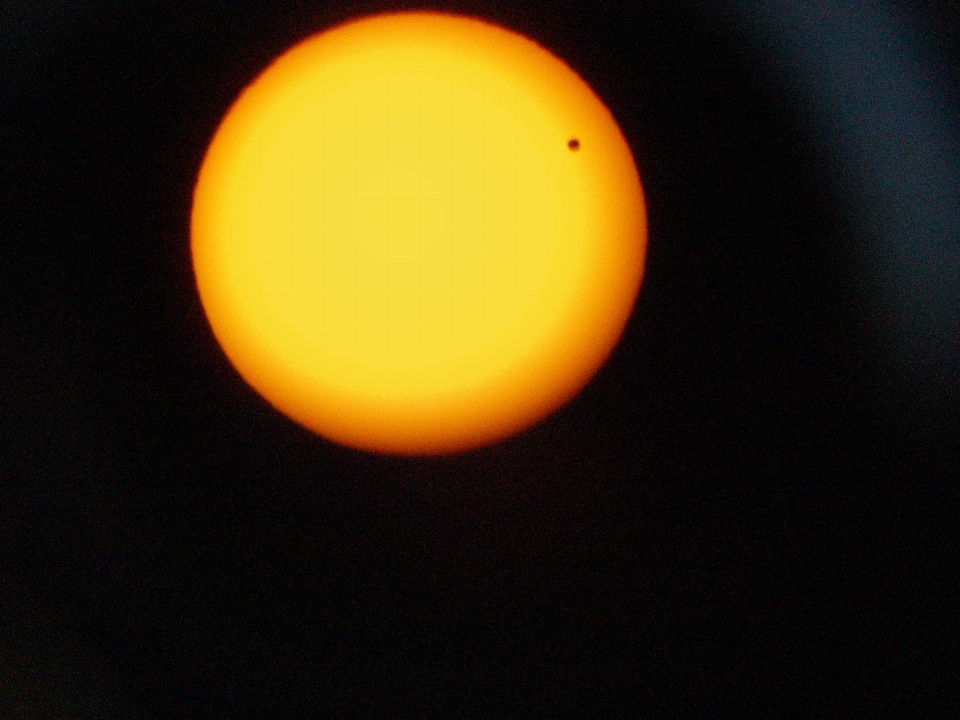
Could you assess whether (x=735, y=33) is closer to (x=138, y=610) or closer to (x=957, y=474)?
(x=957, y=474)

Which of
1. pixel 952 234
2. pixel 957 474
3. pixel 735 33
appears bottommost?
pixel 957 474

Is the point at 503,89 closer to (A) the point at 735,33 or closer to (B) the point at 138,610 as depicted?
(A) the point at 735,33

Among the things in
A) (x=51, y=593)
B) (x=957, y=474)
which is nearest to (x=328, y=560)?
(x=51, y=593)

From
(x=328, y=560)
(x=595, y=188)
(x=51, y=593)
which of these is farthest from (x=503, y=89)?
(x=51, y=593)

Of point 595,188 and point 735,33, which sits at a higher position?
point 735,33

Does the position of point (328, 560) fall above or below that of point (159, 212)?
below

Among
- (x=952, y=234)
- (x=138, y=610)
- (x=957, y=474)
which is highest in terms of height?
(x=952, y=234)
